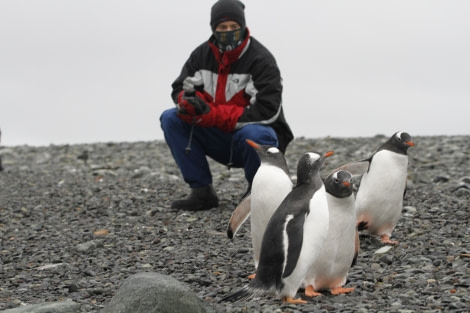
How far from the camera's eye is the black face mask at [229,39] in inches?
262

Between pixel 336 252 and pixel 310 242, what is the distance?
0.33 metres

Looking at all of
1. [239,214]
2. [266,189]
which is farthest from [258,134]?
[266,189]

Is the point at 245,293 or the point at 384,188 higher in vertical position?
the point at 384,188

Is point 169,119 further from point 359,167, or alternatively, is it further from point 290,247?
point 290,247

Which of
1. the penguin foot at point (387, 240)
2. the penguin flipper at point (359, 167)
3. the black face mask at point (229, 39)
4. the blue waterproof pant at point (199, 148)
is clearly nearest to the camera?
the penguin foot at point (387, 240)

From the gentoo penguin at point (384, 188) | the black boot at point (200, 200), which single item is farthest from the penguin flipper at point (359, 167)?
the black boot at point (200, 200)

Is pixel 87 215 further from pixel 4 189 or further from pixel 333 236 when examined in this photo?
pixel 333 236

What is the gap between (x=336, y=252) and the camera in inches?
168

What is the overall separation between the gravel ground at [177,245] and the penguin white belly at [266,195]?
1.11ft

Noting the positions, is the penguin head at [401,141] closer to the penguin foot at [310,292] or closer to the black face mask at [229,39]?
the penguin foot at [310,292]

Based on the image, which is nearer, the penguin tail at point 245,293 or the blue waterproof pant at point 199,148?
the penguin tail at point 245,293

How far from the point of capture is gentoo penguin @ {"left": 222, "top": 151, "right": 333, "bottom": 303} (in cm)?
396

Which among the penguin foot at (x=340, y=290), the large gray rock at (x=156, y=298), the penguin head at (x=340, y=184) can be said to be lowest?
the penguin foot at (x=340, y=290)

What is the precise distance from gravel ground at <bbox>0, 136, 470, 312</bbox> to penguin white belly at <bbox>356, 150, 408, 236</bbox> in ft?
0.57
